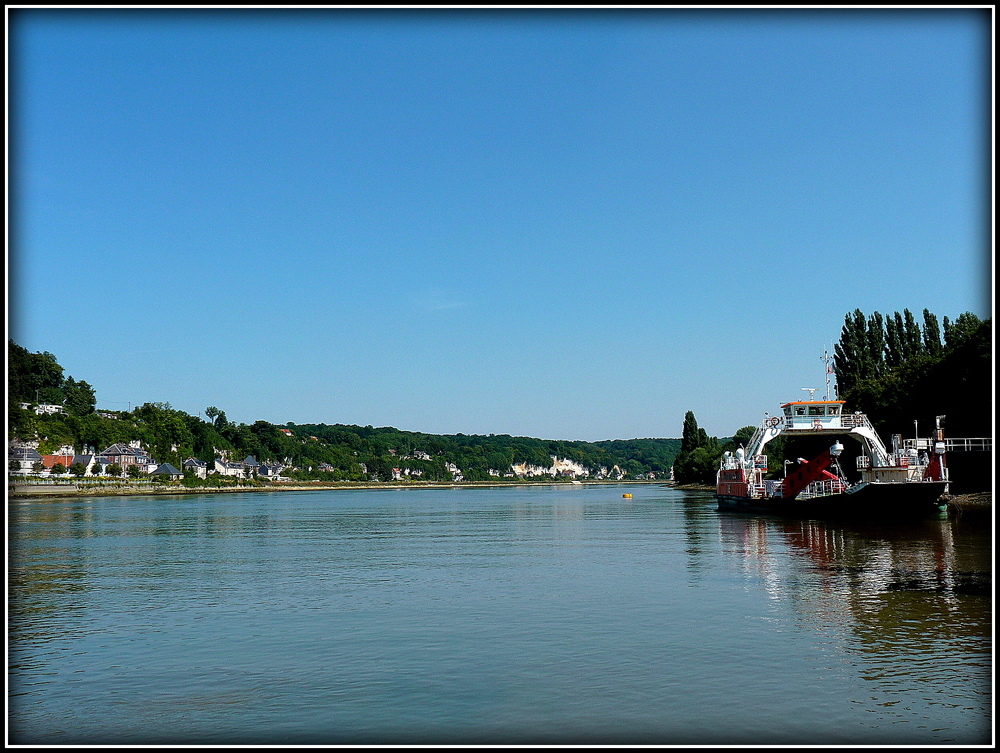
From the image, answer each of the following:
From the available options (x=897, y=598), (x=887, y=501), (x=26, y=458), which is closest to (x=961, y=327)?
(x=887, y=501)

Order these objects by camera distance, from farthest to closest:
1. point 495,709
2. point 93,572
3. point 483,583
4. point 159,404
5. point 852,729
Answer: point 159,404
point 93,572
point 483,583
point 495,709
point 852,729

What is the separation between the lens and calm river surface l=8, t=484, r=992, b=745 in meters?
11.9

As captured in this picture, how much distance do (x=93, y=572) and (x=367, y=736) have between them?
916 inches

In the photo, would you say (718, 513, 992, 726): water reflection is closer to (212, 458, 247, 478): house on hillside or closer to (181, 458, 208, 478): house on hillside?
(181, 458, 208, 478): house on hillside

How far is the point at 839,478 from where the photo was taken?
5672 cm

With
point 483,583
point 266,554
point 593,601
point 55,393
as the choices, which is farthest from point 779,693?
point 55,393

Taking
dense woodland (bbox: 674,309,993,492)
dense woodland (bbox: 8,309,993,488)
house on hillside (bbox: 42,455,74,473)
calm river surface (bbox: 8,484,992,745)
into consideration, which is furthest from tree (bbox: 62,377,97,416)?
calm river surface (bbox: 8,484,992,745)

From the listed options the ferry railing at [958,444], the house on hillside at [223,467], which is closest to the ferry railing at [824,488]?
the ferry railing at [958,444]

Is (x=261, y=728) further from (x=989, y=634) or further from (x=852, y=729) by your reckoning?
(x=989, y=634)

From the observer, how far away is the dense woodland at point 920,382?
59281mm

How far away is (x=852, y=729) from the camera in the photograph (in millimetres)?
11367

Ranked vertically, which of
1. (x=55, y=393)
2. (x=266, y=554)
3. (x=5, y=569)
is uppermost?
(x=55, y=393)

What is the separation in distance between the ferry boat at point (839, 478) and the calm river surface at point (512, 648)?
13.5 m

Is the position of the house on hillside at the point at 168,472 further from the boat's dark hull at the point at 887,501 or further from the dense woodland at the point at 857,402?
the boat's dark hull at the point at 887,501
